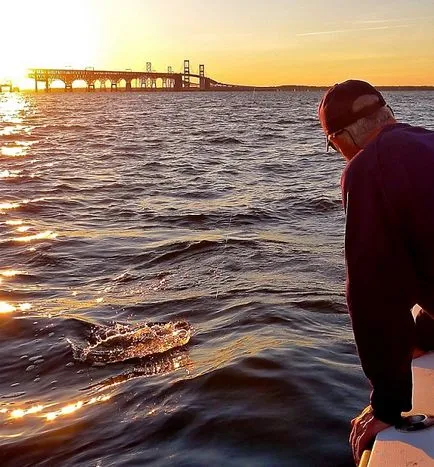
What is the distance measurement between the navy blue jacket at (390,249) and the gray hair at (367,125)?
0.48ft

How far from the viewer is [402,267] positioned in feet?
7.93

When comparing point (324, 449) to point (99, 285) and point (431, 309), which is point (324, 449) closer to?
point (431, 309)

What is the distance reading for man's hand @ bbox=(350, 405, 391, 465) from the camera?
106 inches

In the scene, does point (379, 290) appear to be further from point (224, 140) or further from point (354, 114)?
point (224, 140)

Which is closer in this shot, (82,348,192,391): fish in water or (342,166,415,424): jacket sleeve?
(342,166,415,424): jacket sleeve

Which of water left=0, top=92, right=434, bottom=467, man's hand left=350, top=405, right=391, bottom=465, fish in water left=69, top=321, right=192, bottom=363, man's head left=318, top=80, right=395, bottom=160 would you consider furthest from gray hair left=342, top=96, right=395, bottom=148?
fish in water left=69, top=321, right=192, bottom=363

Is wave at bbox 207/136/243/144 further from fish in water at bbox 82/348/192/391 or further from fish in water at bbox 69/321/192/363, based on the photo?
fish in water at bbox 82/348/192/391

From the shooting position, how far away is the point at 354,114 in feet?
8.54

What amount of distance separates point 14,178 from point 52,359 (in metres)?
12.2

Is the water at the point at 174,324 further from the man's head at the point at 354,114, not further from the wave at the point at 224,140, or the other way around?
the wave at the point at 224,140

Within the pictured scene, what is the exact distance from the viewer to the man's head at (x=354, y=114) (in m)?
2.60

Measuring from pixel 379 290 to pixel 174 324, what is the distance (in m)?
3.81

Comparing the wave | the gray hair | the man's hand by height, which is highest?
the gray hair

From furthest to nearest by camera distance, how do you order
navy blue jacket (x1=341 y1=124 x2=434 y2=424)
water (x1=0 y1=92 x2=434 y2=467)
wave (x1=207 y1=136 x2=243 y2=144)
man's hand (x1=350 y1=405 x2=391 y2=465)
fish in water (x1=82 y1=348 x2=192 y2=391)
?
wave (x1=207 y1=136 x2=243 y2=144) < fish in water (x1=82 y1=348 x2=192 y2=391) < water (x1=0 y1=92 x2=434 y2=467) < man's hand (x1=350 y1=405 x2=391 y2=465) < navy blue jacket (x1=341 y1=124 x2=434 y2=424)
